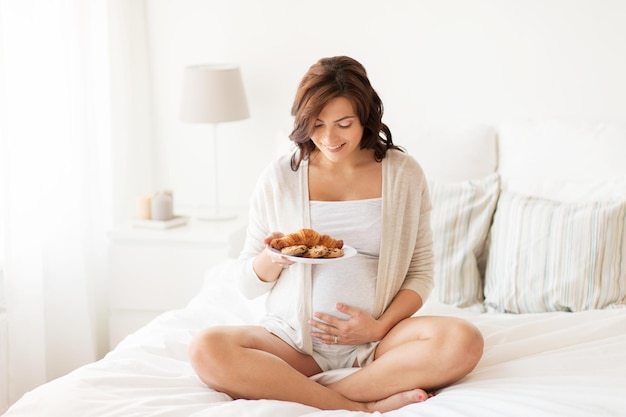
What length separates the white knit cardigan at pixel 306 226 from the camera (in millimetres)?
2064

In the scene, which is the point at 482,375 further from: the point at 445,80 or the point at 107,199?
the point at 107,199

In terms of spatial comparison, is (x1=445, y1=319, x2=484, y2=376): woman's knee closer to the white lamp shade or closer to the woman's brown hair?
the woman's brown hair

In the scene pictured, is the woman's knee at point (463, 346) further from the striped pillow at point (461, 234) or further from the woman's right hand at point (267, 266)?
the striped pillow at point (461, 234)

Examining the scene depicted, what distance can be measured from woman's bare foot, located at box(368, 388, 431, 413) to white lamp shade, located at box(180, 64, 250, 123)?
1.62 meters

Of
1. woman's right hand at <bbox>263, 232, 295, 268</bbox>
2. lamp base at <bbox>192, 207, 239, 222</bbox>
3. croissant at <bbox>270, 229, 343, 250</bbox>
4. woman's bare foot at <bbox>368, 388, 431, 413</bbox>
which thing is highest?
croissant at <bbox>270, 229, 343, 250</bbox>

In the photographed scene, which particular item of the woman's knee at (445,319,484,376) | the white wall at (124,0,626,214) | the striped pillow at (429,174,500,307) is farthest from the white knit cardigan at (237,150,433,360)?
the white wall at (124,0,626,214)

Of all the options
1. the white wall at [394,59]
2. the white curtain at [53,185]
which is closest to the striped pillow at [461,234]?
the white wall at [394,59]

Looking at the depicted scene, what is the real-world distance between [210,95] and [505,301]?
141cm

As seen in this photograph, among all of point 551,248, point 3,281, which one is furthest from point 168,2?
point 551,248

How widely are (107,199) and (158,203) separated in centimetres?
25

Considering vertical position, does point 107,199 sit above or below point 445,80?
below

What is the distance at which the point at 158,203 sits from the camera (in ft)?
10.4

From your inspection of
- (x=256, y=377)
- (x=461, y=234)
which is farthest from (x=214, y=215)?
(x=256, y=377)

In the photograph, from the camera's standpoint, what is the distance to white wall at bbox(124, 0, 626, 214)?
10.0ft
